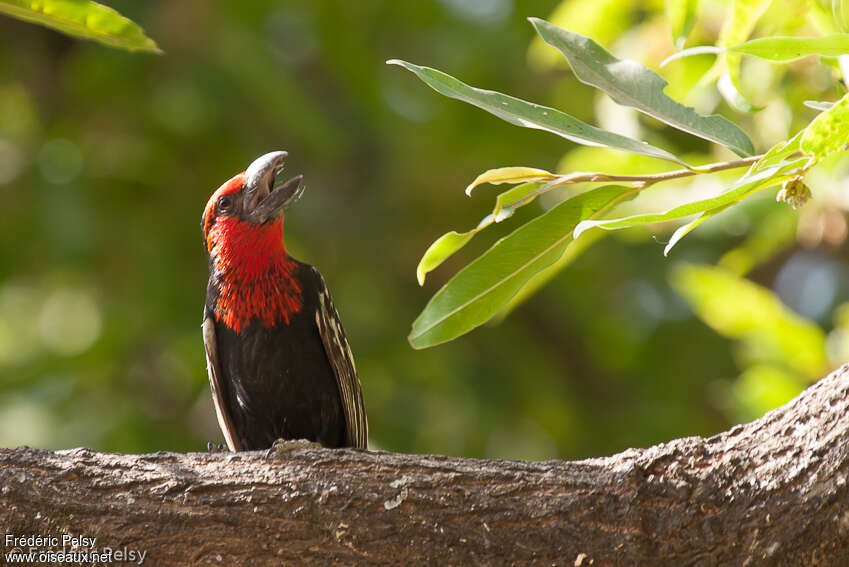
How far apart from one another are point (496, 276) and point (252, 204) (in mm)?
1946

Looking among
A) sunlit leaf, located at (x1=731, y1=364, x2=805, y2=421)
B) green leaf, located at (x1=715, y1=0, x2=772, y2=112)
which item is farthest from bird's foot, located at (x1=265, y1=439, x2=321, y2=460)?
sunlit leaf, located at (x1=731, y1=364, x2=805, y2=421)

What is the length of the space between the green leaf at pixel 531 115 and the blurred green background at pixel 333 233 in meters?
4.06

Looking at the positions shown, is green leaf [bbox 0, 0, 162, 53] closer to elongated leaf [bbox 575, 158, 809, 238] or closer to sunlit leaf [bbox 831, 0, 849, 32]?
elongated leaf [bbox 575, 158, 809, 238]

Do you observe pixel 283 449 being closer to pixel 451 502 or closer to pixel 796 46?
pixel 451 502

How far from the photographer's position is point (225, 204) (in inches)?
174

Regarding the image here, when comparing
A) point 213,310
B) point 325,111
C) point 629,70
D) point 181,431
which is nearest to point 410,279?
point 325,111

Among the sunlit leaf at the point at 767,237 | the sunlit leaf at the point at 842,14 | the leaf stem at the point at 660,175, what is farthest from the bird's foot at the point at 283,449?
the sunlit leaf at the point at 767,237

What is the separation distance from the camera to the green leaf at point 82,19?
2582mm

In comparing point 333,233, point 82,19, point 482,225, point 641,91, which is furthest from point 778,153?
point 333,233

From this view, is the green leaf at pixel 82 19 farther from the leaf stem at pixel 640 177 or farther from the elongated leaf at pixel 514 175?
the leaf stem at pixel 640 177

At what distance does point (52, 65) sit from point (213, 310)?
4.24 metres

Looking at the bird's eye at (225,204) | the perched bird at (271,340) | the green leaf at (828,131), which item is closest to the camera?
the green leaf at (828,131)

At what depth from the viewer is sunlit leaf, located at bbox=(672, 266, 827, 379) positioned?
12.9 ft

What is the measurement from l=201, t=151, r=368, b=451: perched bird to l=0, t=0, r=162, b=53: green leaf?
1464 millimetres
